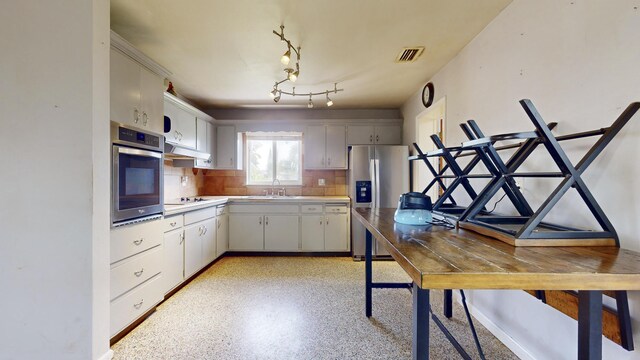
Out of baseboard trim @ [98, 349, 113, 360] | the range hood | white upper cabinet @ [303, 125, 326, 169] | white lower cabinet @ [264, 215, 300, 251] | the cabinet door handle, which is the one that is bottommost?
baseboard trim @ [98, 349, 113, 360]

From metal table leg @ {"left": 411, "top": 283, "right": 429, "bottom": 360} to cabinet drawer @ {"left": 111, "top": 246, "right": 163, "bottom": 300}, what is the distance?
1999 mm

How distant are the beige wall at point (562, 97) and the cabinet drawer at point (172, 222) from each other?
2874 millimetres

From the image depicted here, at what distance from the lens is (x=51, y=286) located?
1.49 m

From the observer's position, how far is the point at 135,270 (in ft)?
6.55

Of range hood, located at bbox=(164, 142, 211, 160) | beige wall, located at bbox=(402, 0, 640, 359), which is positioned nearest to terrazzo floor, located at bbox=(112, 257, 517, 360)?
beige wall, located at bbox=(402, 0, 640, 359)

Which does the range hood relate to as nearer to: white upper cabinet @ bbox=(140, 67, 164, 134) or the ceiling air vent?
white upper cabinet @ bbox=(140, 67, 164, 134)

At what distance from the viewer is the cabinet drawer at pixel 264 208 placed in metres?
3.91

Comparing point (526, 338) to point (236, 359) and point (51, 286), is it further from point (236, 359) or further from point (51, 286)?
point (51, 286)

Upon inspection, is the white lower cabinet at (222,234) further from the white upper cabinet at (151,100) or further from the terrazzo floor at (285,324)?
the white upper cabinet at (151,100)

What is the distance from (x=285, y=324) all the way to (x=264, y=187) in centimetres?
273

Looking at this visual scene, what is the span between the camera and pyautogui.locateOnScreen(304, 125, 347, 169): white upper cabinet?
423 centimetres

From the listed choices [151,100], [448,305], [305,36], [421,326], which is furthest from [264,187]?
[421,326]

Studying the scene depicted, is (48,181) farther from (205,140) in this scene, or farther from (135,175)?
(205,140)

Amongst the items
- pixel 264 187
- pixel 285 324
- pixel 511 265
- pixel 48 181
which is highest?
pixel 48 181
